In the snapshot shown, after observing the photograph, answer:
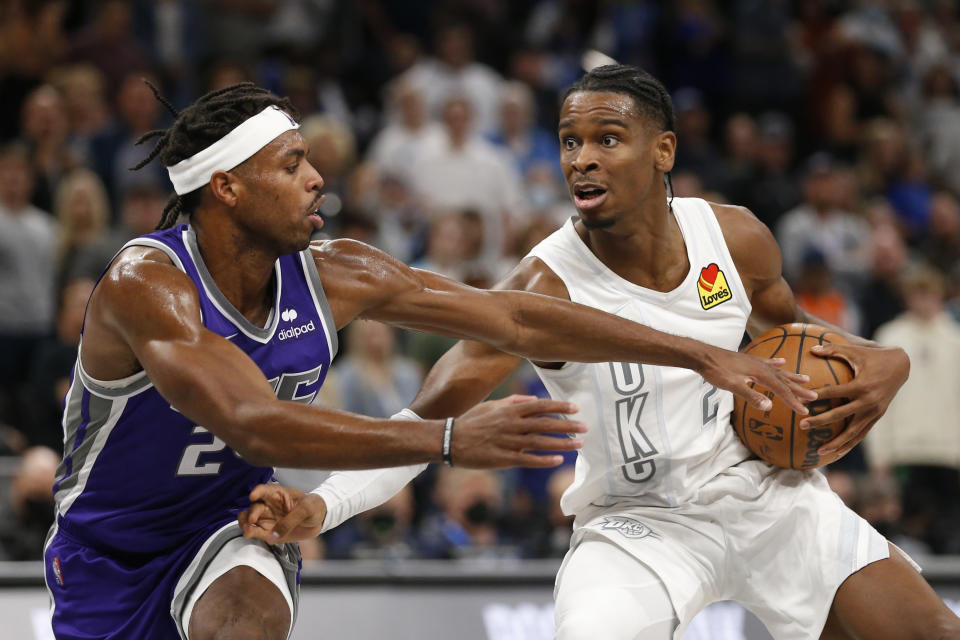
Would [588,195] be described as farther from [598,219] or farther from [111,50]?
[111,50]

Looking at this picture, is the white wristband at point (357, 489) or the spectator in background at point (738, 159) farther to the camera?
the spectator in background at point (738, 159)

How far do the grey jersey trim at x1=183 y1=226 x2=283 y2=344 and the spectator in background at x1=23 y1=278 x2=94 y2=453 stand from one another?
3.59 metres

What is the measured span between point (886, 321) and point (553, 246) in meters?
5.79

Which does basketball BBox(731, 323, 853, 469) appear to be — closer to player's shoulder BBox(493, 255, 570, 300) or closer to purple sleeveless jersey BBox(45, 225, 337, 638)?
player's shoulder BBox(493, 255, 570, 300)

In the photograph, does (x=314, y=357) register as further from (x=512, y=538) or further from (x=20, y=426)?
(x=20, y=426)

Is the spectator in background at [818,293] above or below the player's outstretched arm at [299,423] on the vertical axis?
below

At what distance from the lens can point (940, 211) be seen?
10.8 metres

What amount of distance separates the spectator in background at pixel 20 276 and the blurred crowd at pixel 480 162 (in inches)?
0.5

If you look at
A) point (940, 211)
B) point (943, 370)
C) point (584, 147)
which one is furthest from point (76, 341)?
point (940, 211)

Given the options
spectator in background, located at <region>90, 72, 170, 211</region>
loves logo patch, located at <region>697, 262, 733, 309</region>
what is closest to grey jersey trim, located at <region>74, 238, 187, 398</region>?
loves logo patch, located at <region>697, 262, 733, 309</region>

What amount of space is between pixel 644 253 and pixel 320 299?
45.0 inches

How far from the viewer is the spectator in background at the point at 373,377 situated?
7.61 meters

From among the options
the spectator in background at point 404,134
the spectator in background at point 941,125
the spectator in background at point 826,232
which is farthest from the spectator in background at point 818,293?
the spectator in background at point 941,125

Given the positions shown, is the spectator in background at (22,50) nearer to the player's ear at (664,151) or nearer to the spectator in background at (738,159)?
the spectator in background at (738,159)
